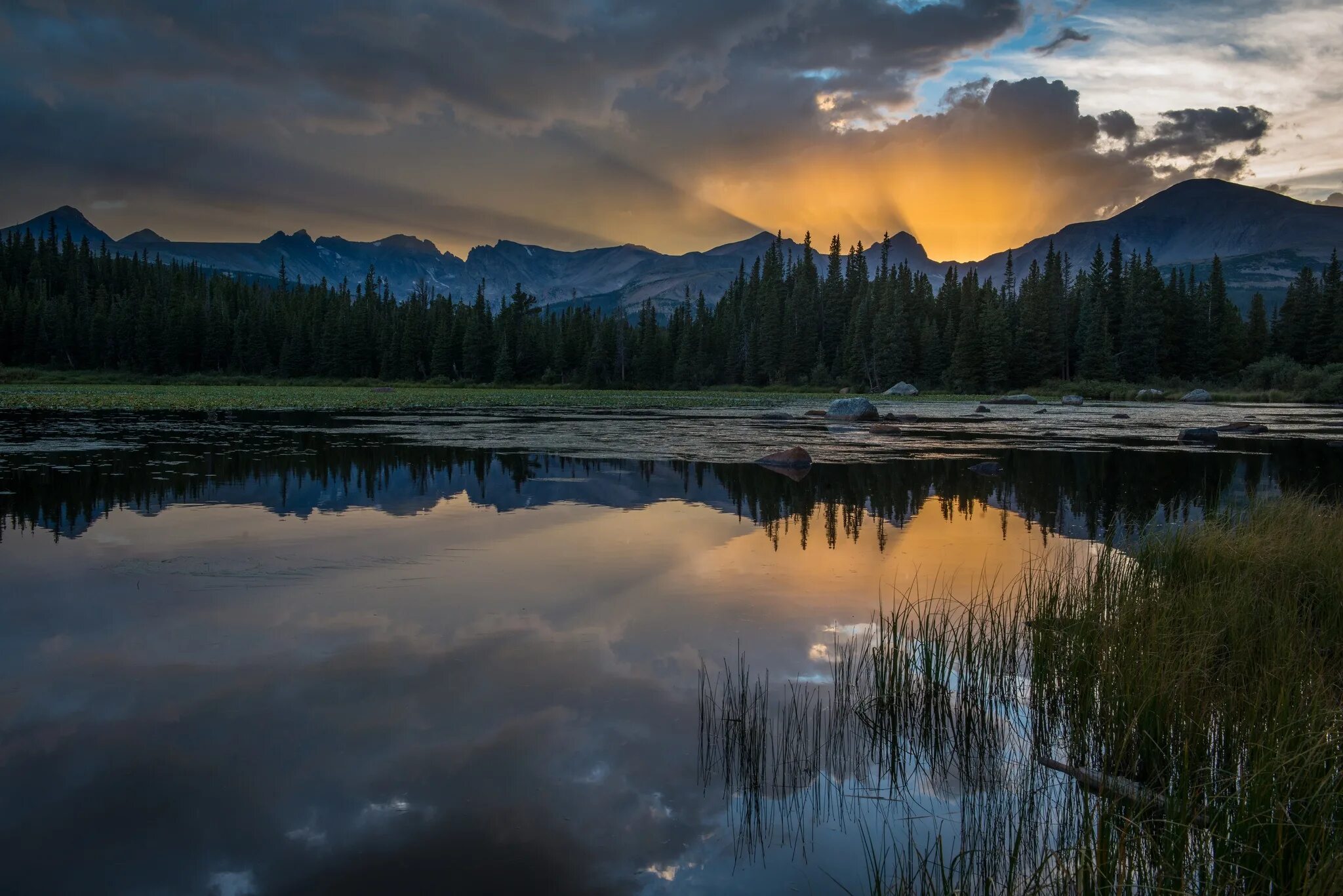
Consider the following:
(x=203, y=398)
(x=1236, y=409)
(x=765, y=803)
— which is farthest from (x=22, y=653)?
(x=1236, y=409)

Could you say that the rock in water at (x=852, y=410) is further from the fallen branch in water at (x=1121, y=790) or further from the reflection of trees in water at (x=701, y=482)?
the fallen branch in water at (x=1121, y=790)

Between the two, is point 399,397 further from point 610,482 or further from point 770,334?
point 770,334

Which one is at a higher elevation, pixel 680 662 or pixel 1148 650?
pixel 1148 650

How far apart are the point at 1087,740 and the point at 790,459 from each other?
17.5m

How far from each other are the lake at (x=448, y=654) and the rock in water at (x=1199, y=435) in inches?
485

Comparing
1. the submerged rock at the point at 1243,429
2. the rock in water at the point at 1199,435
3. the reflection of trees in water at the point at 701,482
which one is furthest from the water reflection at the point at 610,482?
the submerged rock at the point at 1243,429

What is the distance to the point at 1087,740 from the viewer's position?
20.2 feet

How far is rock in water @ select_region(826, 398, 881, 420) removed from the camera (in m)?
48.7

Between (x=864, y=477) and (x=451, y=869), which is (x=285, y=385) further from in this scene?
(x=451, y=869)

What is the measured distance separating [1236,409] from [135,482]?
218 feet

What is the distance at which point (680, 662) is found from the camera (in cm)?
789

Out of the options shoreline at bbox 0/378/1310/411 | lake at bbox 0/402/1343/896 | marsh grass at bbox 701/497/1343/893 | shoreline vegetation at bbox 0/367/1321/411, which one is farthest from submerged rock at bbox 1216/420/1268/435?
shoreline vegetation at bbox 0/367/1321/411

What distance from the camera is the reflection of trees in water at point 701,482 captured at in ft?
53.0

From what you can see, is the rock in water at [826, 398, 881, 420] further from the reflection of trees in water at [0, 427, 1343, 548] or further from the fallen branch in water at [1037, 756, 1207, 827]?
the fallen branch in water at [1037, 756, 1207, 827]
